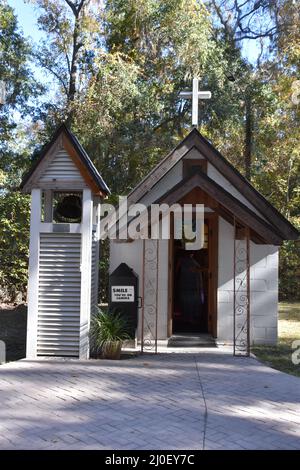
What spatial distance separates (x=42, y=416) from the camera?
18.7 feet

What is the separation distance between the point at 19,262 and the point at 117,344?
8.14 metres

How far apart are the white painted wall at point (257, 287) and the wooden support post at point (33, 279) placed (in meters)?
4.09

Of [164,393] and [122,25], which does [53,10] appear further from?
[164,393]

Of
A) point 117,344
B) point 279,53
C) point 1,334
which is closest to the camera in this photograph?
point 117,344

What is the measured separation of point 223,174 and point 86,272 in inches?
165

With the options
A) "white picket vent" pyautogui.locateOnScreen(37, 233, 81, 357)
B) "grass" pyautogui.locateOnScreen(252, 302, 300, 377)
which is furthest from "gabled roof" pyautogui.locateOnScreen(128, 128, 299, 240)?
"white picket vent" pyautogui.locateOnScreen(37, 233, 81, 357)

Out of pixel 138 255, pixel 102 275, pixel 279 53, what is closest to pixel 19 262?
pixel 102 275

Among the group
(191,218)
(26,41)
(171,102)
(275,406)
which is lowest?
(275,406)

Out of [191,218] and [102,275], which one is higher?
[191,218]

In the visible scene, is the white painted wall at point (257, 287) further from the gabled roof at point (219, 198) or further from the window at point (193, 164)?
the gabled roof at point (219, 198)

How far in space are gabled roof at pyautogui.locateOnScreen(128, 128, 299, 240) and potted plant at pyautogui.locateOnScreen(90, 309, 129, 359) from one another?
310cm

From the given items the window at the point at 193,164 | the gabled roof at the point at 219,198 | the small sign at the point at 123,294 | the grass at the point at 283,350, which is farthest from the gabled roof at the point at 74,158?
the grass at the point at 283,350

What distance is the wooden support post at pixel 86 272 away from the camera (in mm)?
8883

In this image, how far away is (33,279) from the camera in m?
8.96
